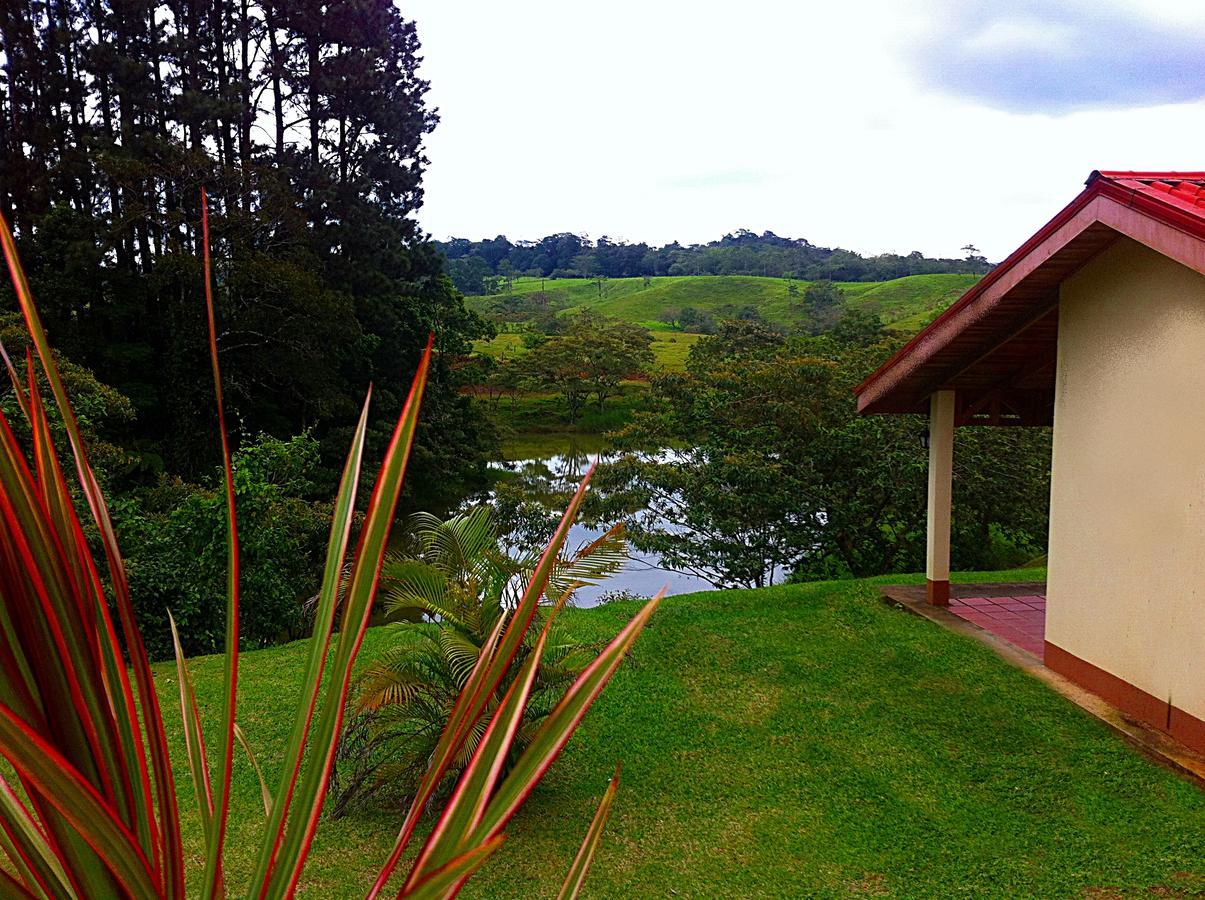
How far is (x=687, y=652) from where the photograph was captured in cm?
731

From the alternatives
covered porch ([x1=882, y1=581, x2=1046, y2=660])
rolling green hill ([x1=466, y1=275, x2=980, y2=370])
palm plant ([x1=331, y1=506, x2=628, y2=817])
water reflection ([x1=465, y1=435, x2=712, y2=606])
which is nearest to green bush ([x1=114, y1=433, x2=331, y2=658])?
water reflection ([x1=465, y1=435, x2=712, y2=606])

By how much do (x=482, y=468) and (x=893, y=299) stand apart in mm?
45266

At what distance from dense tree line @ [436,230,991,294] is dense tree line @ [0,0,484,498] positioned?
49.2 m

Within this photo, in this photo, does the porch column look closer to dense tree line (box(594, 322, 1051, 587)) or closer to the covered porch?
the covered porch

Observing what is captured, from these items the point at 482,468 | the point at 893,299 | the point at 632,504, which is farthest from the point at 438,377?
the point at 893,299

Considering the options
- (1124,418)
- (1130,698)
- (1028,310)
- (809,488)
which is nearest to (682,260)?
(809,488)

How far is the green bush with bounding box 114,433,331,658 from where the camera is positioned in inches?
323

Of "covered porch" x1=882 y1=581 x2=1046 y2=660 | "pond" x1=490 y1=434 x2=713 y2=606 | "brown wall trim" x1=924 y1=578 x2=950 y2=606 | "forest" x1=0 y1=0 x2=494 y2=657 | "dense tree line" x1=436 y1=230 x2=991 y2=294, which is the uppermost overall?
"dense tree line" x1=436 y1=230 x2=991 y2=294

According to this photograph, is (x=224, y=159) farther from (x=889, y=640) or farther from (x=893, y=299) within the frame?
(x=893, y=299)

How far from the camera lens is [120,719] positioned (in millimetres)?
754

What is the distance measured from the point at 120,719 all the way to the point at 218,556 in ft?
26.9

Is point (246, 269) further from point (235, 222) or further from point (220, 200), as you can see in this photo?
point (220, 200)

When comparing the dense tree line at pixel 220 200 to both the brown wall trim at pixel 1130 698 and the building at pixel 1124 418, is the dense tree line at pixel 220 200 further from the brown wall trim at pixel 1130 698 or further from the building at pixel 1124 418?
the brown wall trim at pixel 1130 698

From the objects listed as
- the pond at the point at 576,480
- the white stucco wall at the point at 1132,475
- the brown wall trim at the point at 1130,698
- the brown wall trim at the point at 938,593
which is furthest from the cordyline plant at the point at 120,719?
the pond at the point at 576,480
